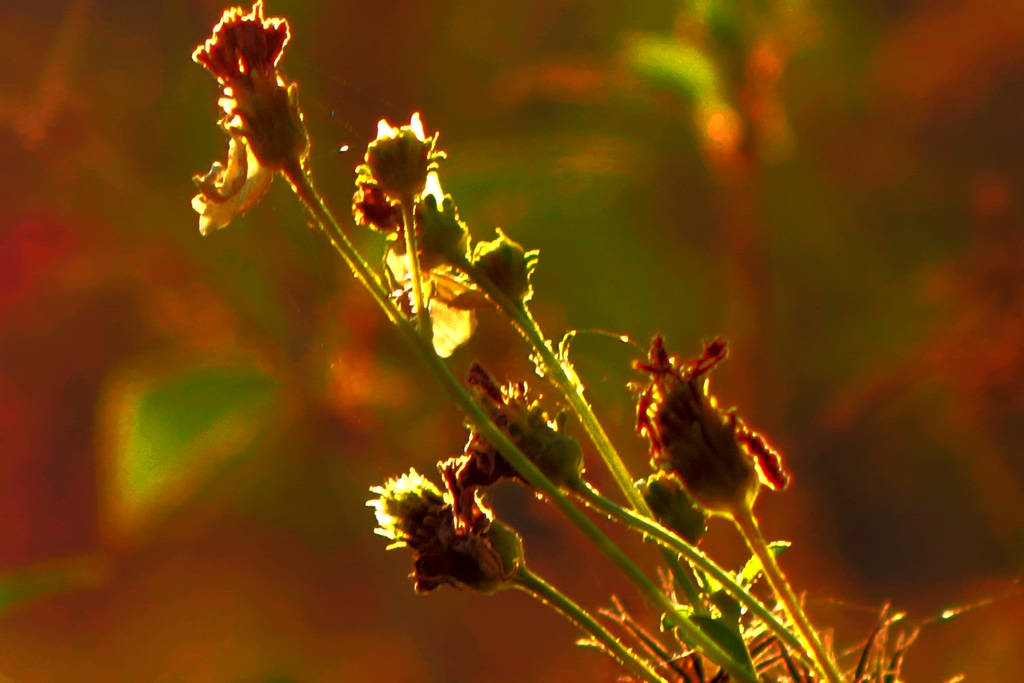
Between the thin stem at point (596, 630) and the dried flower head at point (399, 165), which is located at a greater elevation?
the dried flower head at point (399, 165)

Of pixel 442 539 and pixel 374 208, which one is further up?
pixel 374 208

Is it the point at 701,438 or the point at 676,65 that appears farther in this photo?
the point at 676,65

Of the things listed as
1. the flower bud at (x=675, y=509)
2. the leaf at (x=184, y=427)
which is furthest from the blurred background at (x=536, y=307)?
the flower bud at (x=675, y=509)

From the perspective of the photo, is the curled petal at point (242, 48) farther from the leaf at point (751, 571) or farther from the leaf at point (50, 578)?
the leaf at point (50, 578)

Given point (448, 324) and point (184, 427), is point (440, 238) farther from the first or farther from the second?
point (184, 427)

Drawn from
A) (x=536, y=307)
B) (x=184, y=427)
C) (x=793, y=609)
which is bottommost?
(x=793, y=609)

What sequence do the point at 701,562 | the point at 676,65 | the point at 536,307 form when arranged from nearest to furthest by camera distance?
the point at 701,562 → the point at 676,65 → the point at 536,307

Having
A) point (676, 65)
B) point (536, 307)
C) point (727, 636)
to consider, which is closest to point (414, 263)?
point (727, 636)

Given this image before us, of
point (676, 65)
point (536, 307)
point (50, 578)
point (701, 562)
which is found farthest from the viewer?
point (536, 307)
